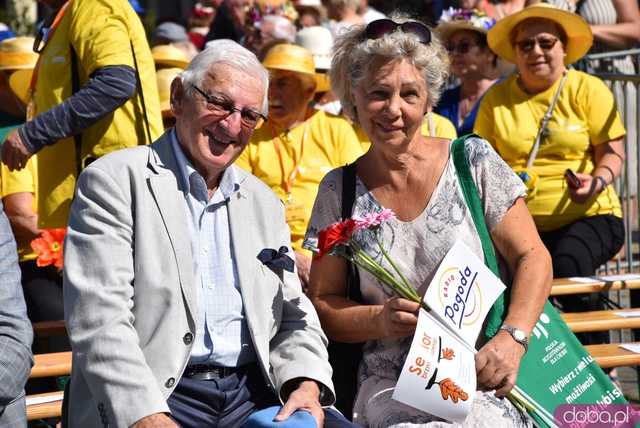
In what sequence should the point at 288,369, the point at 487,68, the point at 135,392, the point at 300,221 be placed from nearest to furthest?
the point at 135,392, the point at 288,369, the point at 300,221, the point at 487,68

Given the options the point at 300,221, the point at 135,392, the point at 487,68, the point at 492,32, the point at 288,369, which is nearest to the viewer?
the point at 135,392

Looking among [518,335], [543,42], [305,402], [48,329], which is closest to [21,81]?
[48,329]

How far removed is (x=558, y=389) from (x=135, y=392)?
1.42 m

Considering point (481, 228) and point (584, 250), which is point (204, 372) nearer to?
point (481, 228)

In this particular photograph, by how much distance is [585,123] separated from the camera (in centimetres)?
580

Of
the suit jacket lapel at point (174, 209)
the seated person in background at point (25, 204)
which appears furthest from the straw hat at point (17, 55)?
the suit jacket lapel at point (174, 209)

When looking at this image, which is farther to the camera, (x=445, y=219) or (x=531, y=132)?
(x=531, y=132)

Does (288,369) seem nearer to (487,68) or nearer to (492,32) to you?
(492,32)

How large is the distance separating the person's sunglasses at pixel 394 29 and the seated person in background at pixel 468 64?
2992mm

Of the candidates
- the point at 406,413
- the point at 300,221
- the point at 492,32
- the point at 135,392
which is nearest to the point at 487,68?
the point at 492,32

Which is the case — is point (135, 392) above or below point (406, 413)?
above

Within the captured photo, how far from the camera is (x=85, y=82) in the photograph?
4.97 metres

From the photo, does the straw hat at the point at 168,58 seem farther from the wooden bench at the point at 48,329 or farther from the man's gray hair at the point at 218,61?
the man's gray hair at the point at 218,61

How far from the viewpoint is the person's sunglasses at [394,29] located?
3.80 m
